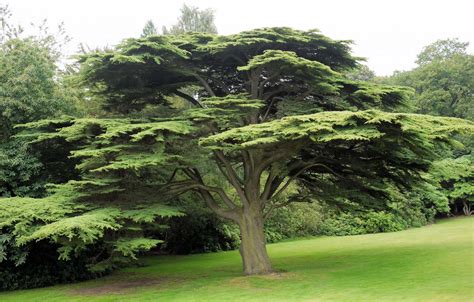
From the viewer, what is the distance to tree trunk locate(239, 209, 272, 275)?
592 inches

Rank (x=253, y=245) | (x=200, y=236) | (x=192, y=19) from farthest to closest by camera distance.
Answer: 1. (x=192, y=19)
2. (x=200, y=236)
3. (x=253, y=245)

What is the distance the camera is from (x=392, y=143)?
1277 centimetres

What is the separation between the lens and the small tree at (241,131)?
459 inches

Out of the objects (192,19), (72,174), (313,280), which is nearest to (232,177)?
(313,280)

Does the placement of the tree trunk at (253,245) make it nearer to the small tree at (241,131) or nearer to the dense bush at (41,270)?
the small tree at (241,131)

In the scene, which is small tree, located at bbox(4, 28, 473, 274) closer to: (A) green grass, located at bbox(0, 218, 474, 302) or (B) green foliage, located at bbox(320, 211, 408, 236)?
(A) green grass, located at bbox(0, 218, 474, 302)

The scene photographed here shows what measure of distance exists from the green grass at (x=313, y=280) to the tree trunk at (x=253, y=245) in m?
0.56

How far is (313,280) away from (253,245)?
256cm

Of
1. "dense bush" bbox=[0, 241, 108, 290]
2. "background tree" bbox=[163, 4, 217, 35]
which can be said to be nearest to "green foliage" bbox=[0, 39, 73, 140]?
"dense bush" bbox=[0, 241, 108, 290]

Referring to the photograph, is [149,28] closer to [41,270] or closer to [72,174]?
[72,174]

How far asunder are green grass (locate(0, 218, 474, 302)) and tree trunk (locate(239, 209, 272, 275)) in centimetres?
56

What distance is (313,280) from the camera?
1331 centimetres

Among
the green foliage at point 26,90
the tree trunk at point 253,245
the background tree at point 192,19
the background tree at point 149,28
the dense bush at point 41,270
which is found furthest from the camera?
the background tree at point 149,28

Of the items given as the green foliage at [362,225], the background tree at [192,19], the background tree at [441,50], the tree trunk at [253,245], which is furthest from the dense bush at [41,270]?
the background tree at [441,50]
